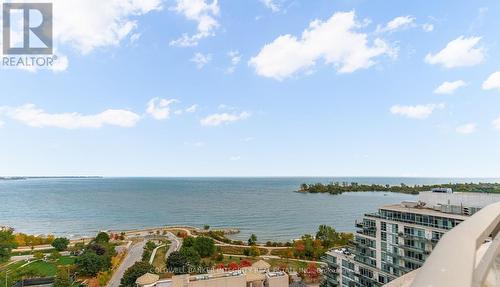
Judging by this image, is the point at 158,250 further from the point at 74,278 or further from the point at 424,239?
the point at 424,239

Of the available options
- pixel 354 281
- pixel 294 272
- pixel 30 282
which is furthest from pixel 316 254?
pixel 30 282

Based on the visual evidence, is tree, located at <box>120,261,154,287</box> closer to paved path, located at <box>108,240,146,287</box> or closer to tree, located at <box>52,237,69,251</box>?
paved path, located at <box>108,240,146,287</box>

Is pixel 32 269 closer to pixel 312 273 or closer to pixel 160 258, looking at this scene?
pixel 160 258

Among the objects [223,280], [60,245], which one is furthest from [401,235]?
[60,245]

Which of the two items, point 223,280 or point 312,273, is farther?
point 312,273

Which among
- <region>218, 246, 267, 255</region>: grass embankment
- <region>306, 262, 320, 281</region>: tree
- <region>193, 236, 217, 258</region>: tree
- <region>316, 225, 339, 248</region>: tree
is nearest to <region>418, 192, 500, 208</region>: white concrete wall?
<region>306, 262, 320, 281</region>: tree

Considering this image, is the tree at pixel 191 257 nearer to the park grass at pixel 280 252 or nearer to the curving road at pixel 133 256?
the curving road at pixel 133 256
